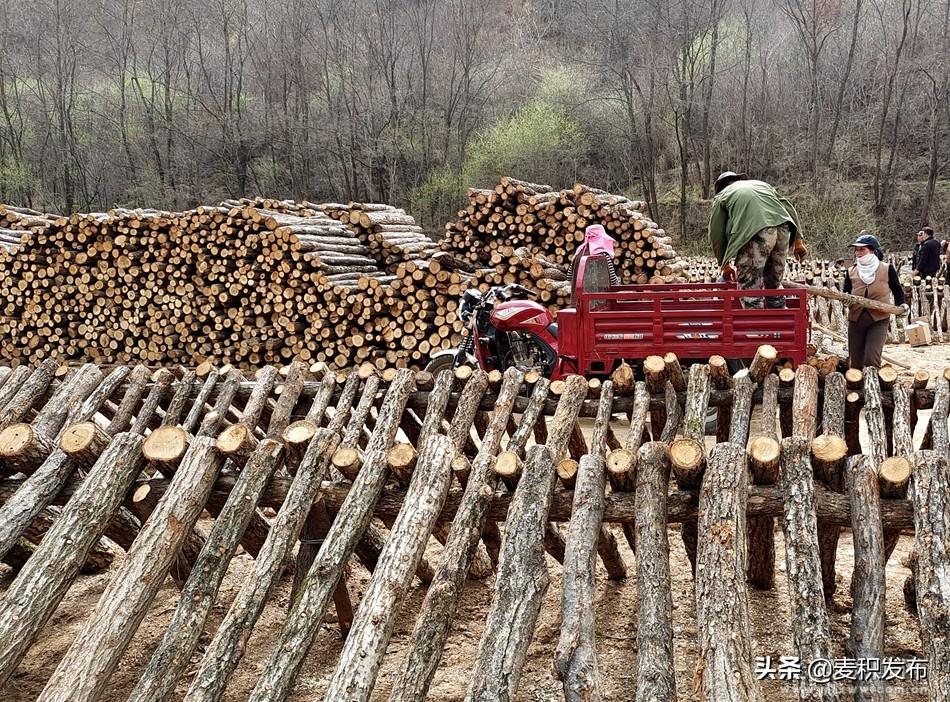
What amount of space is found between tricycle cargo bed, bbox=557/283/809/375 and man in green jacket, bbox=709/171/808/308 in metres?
0.28

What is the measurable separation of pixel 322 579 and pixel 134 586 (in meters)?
0.64

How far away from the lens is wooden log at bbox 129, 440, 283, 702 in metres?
2.45

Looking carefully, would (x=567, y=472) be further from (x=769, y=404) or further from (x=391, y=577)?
(x=769, y=404)

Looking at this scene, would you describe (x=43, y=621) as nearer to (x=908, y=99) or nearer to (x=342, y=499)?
(x=342, y=499)

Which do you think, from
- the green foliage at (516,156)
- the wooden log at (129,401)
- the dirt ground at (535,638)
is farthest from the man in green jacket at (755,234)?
the green foliage at (516,156)

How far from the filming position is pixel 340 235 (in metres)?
11.1

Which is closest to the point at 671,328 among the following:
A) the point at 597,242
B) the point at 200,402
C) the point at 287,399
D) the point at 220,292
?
the point at 597,242

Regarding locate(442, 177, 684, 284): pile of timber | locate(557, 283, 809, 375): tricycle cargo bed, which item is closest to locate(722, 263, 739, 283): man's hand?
locate(557, 283, 809, 375): tricycle cargo bed

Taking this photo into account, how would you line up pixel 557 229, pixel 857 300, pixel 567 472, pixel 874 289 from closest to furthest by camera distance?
1. pixel 567 472
2. pixel 857 300
3. pixel 874 289
4. pixel 557 229

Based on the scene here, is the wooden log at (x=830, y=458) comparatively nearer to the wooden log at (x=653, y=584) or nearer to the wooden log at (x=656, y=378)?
the wooden log at (x=653, y=584)

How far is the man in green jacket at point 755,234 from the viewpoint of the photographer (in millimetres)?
5988

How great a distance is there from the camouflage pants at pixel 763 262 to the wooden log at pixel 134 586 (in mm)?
4658

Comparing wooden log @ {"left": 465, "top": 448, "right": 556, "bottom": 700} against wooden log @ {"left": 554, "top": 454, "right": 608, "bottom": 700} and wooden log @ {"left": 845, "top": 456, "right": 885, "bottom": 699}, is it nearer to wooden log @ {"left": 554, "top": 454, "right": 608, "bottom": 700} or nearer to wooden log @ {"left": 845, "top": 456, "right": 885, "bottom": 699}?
wooden log @ {"left": 554, "top": 454, "right": 608, "bottom": 700}

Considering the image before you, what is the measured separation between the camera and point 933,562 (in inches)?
90.9
